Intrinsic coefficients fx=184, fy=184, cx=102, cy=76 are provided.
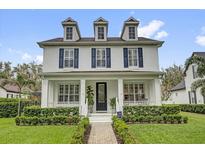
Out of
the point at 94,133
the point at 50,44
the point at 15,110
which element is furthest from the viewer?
the point at 15,110

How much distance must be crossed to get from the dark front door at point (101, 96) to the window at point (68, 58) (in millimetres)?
2954

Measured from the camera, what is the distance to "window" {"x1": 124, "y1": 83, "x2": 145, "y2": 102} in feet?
53.0

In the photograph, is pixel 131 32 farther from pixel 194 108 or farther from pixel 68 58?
pixel 194 108

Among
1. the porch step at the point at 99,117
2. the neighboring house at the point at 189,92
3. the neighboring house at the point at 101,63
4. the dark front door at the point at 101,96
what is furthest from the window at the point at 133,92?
the neighboring house at the point at 189,92

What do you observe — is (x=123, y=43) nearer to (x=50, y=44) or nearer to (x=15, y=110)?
(x=50, y=44)

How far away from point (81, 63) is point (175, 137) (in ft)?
33.7

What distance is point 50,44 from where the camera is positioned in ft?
53.2

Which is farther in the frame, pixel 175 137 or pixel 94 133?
pixel 94 133

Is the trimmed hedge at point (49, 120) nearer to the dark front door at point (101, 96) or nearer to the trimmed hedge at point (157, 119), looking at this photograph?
the trimmed hedge at point (157, 119)

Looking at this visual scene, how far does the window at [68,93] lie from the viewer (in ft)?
52.4

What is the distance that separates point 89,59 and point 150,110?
676 centimetres

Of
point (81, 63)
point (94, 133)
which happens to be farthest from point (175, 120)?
point (81, 63)
